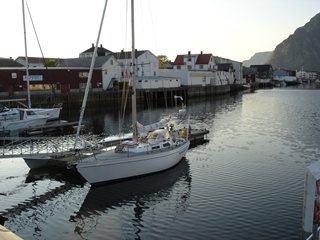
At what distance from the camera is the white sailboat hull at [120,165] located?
1908 centimetres

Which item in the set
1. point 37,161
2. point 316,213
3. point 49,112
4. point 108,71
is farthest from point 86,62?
point 316,213

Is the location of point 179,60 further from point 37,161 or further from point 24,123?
point 37,161

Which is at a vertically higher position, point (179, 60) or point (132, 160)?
point (179, 60)

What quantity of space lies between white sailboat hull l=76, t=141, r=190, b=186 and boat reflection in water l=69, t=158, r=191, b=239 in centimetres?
48

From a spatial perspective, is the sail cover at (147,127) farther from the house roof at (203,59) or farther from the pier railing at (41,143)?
the house roof at (203,59)

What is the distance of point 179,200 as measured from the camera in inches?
715

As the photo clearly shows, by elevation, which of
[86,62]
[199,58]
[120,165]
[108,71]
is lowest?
[120,165]

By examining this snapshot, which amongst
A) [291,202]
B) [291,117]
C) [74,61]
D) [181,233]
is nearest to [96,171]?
[181,233]

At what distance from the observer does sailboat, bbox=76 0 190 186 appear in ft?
63.1

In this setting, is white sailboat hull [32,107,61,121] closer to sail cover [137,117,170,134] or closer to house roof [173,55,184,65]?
sail cover [137,117,170,134]

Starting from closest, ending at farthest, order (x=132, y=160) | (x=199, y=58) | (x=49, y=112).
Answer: (x=132, y=160), (x=49, y=112), (x=199, y=58)

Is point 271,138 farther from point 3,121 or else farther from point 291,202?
point 3,121

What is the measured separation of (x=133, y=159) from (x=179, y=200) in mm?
3823

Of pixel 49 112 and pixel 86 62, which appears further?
pixel 86 62
